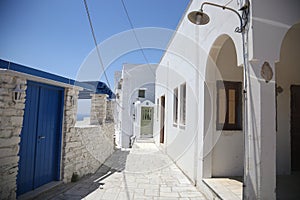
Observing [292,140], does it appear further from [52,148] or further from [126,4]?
[126,4]

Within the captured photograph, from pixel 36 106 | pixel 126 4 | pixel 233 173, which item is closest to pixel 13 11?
pixel 36 106

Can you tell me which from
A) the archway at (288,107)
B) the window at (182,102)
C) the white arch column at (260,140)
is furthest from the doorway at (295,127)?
the window at (182,102)

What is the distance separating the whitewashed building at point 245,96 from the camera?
258 cm

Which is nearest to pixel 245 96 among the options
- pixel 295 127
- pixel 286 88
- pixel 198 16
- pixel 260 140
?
pixel 260 140

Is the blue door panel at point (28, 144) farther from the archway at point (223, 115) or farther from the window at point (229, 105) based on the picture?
the window at point (229, 105)

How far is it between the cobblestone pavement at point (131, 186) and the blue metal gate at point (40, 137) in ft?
1.33

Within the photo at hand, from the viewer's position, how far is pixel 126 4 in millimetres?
6418

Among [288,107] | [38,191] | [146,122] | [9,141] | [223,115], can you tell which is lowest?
[38,191]

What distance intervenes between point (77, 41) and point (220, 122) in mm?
5587

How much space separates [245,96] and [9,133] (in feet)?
12.5

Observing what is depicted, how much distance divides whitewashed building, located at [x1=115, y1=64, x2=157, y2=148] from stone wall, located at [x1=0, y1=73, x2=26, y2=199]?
11.8 metres

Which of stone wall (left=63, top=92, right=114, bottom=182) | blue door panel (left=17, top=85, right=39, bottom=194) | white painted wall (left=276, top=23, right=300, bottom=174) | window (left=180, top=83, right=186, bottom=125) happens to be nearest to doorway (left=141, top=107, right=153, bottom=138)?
stone wall (left=63, top=92, right=114, bottom=182)

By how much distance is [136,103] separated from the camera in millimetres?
15883

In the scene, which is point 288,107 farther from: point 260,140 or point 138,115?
point 138,115
